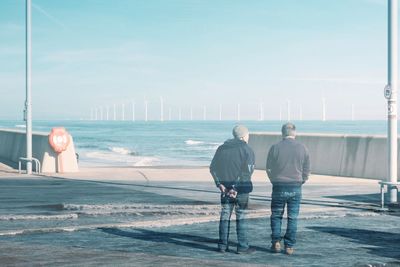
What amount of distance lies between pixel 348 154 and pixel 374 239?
11.6m

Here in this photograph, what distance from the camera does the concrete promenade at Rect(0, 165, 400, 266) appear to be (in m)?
9.25

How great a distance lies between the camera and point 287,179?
959 cm

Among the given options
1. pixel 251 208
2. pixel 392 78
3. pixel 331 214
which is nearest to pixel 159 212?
pixel 251 208

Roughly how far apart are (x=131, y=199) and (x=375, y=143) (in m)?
8.20

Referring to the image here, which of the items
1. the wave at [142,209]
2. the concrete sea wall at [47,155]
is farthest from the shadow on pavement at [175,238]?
the concrete sea wall at [47,155]

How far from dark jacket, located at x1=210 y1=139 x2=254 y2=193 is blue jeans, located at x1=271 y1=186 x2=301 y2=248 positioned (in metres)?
0.38

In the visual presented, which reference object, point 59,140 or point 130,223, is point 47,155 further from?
point 130,223

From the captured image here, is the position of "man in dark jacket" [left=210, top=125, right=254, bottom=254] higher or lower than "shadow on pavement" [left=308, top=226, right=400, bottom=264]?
higher

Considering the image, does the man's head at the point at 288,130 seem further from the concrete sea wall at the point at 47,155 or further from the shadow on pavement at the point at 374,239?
the concrete sea wall at the point at 47,155

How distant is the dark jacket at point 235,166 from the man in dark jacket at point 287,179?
32 cm

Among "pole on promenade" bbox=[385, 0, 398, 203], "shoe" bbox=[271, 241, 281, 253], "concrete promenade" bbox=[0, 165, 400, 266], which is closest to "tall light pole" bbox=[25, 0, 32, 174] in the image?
"concrete promenade" bbox=[0, 165, 400, 266]

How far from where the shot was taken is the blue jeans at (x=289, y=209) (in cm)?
957

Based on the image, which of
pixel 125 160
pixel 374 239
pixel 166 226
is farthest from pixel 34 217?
pixel 125 160

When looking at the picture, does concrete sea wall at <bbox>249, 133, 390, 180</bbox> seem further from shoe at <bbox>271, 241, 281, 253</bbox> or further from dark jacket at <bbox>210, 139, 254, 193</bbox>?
dark jacket at <bbox>210, 139, 254, 193</bbox>
